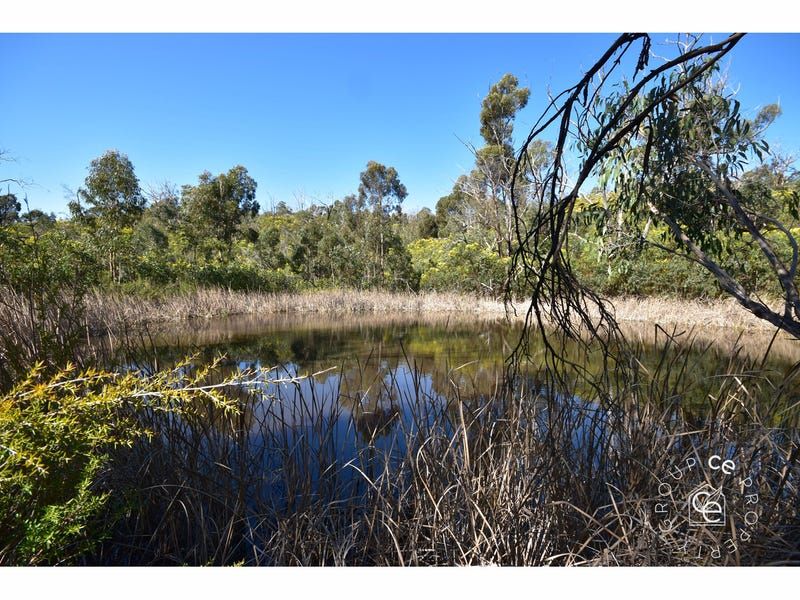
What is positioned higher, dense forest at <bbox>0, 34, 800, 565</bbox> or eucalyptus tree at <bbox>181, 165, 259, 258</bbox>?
eucalyptus tree at <bbox>181, 165, 259, 258</bbox>

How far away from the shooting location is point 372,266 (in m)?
15.2

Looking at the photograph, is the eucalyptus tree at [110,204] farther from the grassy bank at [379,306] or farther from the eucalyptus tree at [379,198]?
the eucalyptus tree at [379,198]

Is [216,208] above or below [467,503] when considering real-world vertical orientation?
above

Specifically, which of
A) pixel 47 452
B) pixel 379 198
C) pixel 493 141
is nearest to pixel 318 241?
pixel 379 198

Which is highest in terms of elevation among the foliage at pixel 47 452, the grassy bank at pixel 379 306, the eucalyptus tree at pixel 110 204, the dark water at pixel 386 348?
the eucalyptus tree at pixel 110 204

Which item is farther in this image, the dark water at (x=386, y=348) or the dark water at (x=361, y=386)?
the dark water at (x=386, y=348)

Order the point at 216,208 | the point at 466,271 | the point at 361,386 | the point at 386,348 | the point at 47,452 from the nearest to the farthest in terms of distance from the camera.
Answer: the point at 47,452
the point at 361,386
the point at 386,348
the point at 466,271
the point at 216,208

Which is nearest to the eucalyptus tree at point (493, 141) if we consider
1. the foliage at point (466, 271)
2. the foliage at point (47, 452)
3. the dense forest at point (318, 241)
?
the dense forest at point (318, 241)

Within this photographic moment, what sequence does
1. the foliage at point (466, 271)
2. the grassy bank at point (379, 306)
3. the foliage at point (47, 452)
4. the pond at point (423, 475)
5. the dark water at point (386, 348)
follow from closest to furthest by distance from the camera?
the foliage at point (47, 452), the pond at point (423, 475), the dark water at point (386, 348), the grassy bank at point (379, 306), the foliage at point (466, 271)

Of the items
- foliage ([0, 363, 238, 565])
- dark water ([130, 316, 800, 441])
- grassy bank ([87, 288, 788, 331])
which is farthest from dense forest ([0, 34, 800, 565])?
grassy bank ([87, 288, 788, 331])

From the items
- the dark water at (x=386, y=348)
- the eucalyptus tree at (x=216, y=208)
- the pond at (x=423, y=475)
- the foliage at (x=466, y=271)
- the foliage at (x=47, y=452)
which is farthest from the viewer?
the eucalyptus tree at (x=216, y=208)

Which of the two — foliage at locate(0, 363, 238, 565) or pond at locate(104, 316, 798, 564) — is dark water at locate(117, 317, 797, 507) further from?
foliage at locate(0, 363, 238, 565)

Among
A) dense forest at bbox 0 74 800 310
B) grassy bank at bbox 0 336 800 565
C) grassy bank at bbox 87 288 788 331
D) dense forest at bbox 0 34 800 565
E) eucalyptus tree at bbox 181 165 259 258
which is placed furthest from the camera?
eucalyptus tree at bbox 181 165 259 258

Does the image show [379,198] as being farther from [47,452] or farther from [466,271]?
[47,452]
